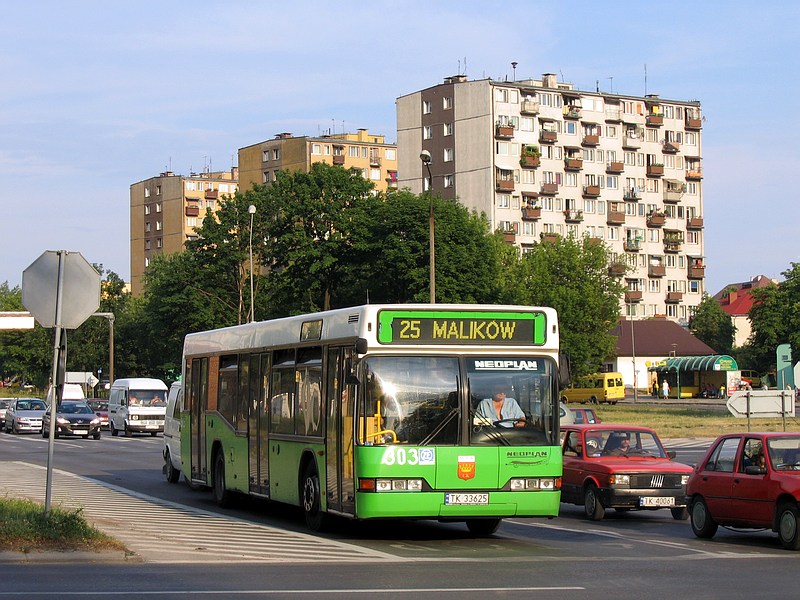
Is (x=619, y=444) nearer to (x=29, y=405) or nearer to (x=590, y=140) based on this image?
(x=29, y=405)

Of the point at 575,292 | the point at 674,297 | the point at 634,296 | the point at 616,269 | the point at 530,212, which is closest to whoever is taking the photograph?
the point at 575,292

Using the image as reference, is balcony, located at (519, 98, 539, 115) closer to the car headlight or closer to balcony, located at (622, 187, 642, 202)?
balcony, located at (622, 187, 642, 202)

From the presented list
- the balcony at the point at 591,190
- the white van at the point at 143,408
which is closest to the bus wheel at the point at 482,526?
the white van at the point at 143,408

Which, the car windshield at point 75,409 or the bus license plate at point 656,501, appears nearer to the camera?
the bus license plate at point 656,501

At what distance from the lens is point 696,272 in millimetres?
138250

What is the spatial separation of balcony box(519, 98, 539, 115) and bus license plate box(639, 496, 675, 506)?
10685cm

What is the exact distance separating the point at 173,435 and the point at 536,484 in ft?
41.9

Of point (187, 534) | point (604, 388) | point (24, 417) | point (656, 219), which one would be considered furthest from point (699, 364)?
point (187, 534)

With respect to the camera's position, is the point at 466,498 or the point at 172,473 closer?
the point at 466,498

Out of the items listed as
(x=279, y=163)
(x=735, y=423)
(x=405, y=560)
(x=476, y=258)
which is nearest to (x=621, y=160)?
(x=279, y=163)

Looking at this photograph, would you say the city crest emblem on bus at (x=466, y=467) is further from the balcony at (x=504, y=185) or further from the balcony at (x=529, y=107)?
the balcony at (x=529, y=107)

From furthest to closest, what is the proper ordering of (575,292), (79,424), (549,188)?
(549,188) → (575,292) → (79,424)

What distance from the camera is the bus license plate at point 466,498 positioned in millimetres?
15594

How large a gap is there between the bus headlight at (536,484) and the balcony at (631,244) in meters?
118
